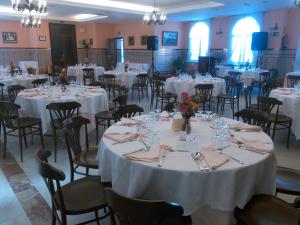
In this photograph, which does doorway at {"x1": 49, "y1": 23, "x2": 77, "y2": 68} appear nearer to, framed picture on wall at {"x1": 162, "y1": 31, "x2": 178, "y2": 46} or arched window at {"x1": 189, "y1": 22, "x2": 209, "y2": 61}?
framed picture on wall at {"x1": 162, "y1": 31, "x2": 178, "y2": 46}

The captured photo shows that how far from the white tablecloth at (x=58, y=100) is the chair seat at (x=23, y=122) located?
0.14m

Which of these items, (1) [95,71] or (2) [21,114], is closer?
(2) [21,114]

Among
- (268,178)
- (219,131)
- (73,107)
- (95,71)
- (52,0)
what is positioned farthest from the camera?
(95,71)

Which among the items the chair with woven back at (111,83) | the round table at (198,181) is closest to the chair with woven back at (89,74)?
the chair with woven back at (111,83)

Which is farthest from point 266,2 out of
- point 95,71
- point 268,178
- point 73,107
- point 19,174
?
point 19,174

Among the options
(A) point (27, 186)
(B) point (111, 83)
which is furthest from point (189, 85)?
(A) point (27, 186)

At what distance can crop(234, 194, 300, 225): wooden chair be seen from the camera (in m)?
1.67

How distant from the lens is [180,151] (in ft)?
6.52

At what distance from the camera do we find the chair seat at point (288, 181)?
6.81 ft

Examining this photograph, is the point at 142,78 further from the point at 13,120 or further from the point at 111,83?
the point at 13,120

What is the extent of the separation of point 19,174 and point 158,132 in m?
2.03

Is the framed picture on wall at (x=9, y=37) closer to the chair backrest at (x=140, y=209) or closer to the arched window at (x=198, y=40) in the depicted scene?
the arched window at (x=198, y=40)

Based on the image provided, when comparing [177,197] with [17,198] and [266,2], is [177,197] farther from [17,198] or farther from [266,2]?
[266,2]

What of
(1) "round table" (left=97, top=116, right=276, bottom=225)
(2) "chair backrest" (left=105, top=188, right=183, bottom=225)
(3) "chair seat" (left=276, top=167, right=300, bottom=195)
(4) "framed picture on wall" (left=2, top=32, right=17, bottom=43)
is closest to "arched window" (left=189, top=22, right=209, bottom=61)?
(4) "framed picture on wall" (left=2, top=32, right=17, bottom=43)
